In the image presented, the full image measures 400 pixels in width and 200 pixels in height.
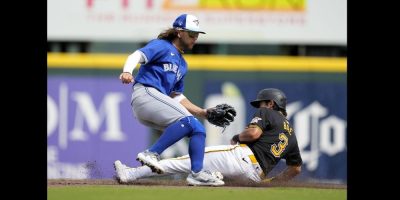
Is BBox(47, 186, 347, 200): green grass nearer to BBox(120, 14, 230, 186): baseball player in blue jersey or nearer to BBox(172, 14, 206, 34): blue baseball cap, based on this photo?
BBox(120, 14, 230, 186): baseball player in blue jersey

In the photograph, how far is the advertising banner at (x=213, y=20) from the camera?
23.3 feet

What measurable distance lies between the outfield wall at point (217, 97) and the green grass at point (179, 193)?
2.51 meters

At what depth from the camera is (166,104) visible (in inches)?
183

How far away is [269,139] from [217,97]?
7.84 feet

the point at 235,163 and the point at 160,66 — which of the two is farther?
the point at 235,163

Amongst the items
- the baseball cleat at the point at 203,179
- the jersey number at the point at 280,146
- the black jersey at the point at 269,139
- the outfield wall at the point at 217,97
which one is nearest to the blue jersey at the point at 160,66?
the baseball cleat at the point at 203,179

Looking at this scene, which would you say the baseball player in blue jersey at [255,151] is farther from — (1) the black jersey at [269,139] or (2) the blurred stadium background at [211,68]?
(2) the blurred stadium background at [211,68]

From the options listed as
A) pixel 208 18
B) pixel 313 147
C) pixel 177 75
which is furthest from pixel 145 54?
pixel 313 147

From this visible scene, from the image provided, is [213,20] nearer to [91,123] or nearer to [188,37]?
[91,123]

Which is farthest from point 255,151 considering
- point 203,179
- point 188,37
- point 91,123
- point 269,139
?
point 91,123

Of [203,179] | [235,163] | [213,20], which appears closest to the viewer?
[203,179]

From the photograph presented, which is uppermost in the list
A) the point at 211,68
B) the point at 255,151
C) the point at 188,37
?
the point at 188,37
